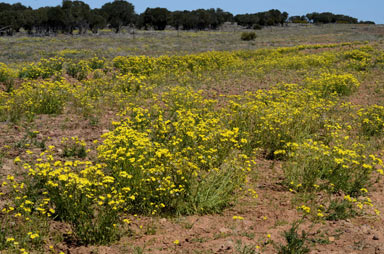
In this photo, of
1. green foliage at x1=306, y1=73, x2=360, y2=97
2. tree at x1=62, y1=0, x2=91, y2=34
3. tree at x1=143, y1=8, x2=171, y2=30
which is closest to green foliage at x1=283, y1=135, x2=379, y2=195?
green foliage at x1=306, y1=73, x2=360, y2=97

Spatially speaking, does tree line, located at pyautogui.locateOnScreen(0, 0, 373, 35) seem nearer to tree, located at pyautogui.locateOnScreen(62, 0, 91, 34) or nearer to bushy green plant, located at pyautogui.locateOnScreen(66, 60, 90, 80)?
tree, located at pyautogui.locateOnScreen(62, 0, 91, 34)

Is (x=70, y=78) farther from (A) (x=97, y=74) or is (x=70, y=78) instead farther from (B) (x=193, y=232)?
(B) (x=193, y=232)

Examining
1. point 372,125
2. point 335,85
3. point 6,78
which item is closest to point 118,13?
point 6,78

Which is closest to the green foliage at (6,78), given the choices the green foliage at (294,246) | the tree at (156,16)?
the green foliage at (294,246)

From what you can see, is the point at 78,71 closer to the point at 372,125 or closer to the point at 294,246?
the point at 372,125

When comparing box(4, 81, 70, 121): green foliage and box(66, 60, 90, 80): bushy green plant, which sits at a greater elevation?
box(66, 60, 90, 80): bushy green plant

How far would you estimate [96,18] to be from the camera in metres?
62.4

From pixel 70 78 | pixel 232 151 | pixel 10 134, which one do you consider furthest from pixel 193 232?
pixel 70 78

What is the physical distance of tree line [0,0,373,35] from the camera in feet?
187

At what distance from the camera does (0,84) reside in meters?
10.7

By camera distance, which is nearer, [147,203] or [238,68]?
[147,203]

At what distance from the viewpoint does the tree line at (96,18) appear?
5712cm

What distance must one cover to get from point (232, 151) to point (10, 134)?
14.9ft

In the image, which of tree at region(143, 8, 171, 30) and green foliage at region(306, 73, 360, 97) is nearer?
green foliage at region(306, 73, 360, 97)
